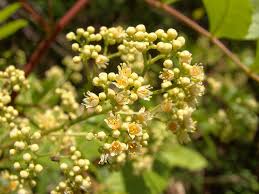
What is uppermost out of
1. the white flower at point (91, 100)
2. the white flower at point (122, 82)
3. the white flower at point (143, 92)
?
the white flower at point (122, 82)

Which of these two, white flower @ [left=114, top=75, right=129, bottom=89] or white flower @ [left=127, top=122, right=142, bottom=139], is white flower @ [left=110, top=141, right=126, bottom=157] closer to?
white flower @ [left=127, top=122, right=142, bottom=139]

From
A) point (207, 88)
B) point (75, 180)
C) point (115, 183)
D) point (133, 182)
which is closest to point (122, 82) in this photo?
point (75, 180)

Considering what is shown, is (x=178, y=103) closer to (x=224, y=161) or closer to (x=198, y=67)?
(x=198, y=67)

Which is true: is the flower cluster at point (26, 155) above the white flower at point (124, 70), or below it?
below

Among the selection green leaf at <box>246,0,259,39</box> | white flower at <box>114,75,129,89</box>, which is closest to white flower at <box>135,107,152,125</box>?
white flower at <box>114,75,129,89</box>

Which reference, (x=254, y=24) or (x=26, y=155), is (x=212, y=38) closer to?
(x=254, y=24)

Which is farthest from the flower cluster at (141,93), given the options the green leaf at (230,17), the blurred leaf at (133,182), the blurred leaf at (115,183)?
the blurred leaf at (115,183)

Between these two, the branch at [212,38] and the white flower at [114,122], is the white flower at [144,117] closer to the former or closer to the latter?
the white flower at [114,122]
